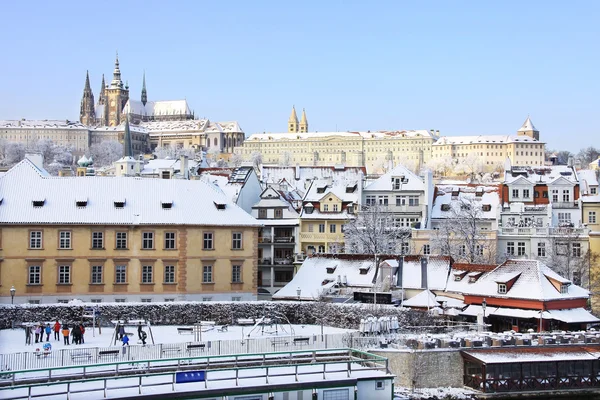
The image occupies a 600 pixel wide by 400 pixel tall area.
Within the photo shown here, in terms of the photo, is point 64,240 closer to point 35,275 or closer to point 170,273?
point 35,275

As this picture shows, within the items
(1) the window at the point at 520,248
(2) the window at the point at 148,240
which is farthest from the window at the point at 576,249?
(2) the window at the point at 148,240

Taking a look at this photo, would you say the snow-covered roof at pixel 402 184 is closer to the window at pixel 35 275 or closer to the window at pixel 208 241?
the window at pixel 208 241

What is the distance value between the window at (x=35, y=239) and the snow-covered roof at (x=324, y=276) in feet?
43.8

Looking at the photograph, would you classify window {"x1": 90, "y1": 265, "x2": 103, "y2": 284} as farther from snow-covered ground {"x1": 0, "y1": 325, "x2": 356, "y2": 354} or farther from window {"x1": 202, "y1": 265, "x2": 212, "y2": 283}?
snow-covered ground {"x1": 0, "y1": 325, "x2": 356, "y2": 354}

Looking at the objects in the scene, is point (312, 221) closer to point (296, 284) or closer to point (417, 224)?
point (417, 224)

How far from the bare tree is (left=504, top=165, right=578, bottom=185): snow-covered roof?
7.66 meters

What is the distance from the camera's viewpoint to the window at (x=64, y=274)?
4844 cm

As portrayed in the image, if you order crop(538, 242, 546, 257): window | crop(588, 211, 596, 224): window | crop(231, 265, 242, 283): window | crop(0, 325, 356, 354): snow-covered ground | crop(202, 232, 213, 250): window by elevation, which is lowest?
crop(0, 325, 356, 354): snow-covered ground

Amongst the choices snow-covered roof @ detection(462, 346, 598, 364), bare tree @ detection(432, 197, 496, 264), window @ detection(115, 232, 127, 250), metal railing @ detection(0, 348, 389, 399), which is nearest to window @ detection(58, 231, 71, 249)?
window @ detection(115, 232, 127, 250)

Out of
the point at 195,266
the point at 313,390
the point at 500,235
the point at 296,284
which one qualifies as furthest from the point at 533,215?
the point at 313,390

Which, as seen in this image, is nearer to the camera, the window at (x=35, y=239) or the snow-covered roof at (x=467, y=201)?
the window at (x=35, y=239)

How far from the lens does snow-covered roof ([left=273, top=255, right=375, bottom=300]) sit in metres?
49.3

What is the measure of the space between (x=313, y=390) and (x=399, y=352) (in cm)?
610

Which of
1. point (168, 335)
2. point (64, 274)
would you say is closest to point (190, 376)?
point (168, 335)
